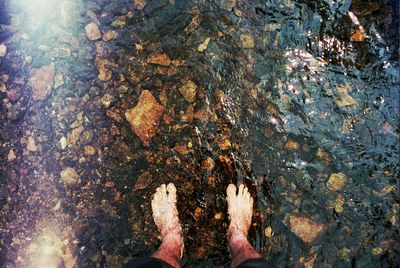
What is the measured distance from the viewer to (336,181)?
90.7 inches

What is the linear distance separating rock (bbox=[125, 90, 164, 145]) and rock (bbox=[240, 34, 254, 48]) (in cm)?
75

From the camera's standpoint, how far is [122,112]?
2.44m

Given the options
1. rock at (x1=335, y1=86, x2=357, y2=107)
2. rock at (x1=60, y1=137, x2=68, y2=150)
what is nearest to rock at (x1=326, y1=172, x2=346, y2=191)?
rock at (x1=335, y1=86, x2=357, y2=107)

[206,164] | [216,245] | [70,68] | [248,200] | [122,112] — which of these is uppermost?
[70,68]

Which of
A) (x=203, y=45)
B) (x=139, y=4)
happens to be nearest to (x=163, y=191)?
(x=203, y=45)

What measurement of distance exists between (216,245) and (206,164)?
0.56m

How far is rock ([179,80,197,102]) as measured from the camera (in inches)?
94.9

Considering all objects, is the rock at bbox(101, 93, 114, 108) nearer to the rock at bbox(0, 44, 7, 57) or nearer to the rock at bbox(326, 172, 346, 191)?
the rock at bbox(0, 44, 7, 57)

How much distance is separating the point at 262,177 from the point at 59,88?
1606 millimetres

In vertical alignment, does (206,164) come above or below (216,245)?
above

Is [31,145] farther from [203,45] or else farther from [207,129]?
[203,45]

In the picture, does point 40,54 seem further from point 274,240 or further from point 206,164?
point 274,240

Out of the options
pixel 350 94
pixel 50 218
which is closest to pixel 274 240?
pixel 350 94

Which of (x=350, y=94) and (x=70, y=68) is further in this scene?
(x=70, y=68)
